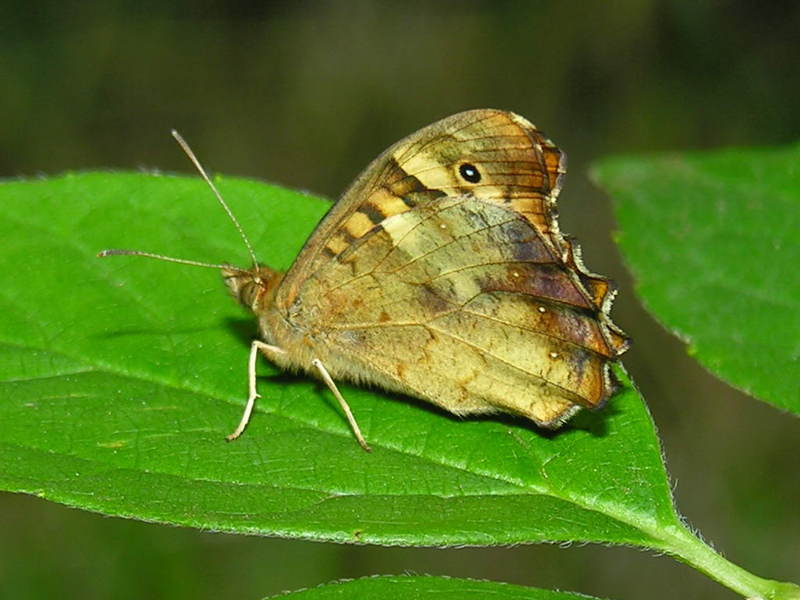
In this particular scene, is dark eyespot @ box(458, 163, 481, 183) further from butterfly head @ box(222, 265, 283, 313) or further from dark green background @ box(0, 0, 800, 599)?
dark green background @ box(0, 0, 800, 599)

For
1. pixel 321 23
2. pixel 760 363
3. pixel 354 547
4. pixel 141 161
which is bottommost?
pixel 354 547

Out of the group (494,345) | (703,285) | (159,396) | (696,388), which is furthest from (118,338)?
(696,388)

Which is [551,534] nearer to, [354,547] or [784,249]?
[784,249]

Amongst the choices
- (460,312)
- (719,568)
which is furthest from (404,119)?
(719,568)

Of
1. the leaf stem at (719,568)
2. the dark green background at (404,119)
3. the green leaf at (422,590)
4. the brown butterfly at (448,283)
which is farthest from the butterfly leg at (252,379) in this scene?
the dark green background at (404,119)

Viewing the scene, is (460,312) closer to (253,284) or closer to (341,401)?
(341,401)

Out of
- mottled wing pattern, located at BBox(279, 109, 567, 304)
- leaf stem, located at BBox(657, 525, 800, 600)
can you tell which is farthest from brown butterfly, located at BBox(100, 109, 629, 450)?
leaf stem, located at BBox(657, 525, 800, 600)
